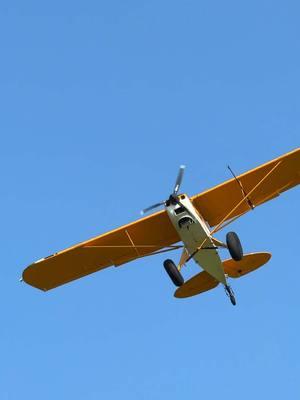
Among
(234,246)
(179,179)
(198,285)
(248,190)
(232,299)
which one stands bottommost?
(232,299)

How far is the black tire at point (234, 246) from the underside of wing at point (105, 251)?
2837mm

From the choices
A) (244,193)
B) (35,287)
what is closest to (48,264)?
(35,287)

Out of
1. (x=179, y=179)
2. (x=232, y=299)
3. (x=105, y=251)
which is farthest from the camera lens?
(x=105, y=251)

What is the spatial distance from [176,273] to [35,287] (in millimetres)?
4807

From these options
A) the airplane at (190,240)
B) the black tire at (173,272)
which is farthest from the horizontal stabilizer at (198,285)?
the black tire at (173,272)

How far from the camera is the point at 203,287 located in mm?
24094

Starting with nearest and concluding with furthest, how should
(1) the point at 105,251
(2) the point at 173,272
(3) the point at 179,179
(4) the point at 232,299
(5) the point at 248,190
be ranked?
(2) the point at 173,272 → (3) the point at 179,179 → (4) the point at 232,299 → (5) the point at 248,190 → (1) the point at 105,251

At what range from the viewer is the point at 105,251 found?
2491 cm

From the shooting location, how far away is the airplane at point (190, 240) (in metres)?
22.6

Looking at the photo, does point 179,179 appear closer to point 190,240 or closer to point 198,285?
point 190,240

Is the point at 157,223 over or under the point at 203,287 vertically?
over

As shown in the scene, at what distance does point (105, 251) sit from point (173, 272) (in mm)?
3174

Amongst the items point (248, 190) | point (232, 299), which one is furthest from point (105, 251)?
point (248, 190)

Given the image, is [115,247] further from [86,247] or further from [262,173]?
[262,173]
